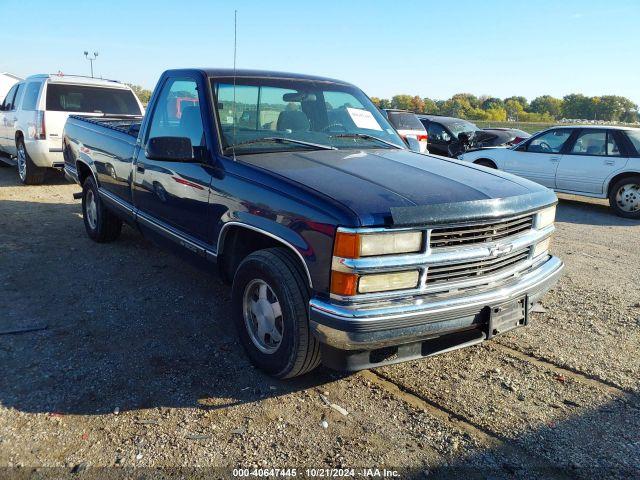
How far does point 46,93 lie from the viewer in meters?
8.91

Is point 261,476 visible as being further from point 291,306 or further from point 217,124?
point 217,124

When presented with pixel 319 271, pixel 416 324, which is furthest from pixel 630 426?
pixel 319 271

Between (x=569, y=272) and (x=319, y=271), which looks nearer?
(x=319, y=271)

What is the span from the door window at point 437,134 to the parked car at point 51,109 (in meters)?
8.30

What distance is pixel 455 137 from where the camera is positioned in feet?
47.1

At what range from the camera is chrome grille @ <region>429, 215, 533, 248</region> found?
274 centimetres

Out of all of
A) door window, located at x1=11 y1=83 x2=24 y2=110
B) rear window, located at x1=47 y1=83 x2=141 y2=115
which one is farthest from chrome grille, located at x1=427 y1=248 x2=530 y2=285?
door window, located at x1=11 y1=83 x2=24 y2=110

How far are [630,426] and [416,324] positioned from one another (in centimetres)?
137

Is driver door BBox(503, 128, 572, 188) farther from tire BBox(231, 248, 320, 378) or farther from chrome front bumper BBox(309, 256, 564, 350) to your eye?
tire BBox(231, 248, 320, 378)

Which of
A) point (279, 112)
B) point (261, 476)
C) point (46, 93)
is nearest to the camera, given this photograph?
point (261, 476)

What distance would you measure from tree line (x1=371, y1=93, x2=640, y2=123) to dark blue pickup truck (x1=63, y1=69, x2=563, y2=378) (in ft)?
155

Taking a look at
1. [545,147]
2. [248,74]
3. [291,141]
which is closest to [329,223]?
[291,141]

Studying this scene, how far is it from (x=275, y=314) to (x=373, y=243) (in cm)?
88

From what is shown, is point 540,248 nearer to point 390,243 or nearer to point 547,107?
point 390,243
